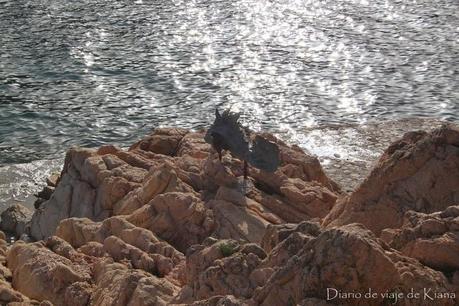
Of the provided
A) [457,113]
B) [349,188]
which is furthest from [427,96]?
[349,188]

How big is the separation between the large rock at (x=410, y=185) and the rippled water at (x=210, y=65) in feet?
69.1

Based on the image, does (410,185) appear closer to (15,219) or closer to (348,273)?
(348,273)

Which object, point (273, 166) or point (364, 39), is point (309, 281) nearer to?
point (273, 166)

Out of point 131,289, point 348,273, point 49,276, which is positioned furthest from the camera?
point 49,276

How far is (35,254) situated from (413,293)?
11.9m

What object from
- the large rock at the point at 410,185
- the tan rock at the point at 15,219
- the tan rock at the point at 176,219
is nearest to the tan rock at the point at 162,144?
the tan rock at the point at 15,219

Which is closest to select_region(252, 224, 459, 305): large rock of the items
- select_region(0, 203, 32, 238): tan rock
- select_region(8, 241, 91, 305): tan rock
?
select_region(8, 241, 91, 305): tan rock

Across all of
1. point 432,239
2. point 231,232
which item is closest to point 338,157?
point 231,232

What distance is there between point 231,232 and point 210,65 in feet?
100

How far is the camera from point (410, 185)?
21.3 meters

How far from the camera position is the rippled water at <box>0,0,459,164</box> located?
152 ft

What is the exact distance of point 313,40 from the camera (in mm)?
57562

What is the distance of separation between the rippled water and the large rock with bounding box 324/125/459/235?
829 inches

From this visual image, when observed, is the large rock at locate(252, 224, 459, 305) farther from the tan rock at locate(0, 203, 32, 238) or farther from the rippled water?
the rippled water
